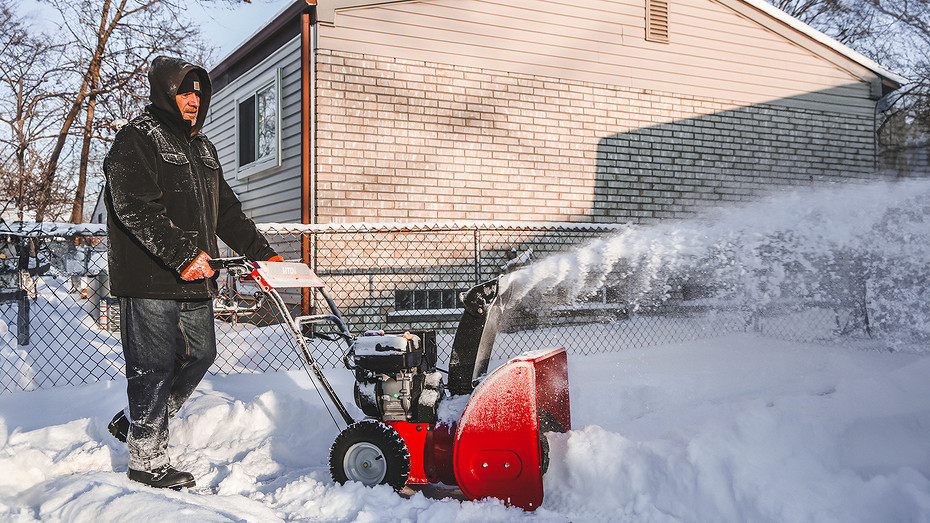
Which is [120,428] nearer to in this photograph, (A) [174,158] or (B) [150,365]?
(B) [150,365]

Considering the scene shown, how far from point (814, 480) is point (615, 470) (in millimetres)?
799

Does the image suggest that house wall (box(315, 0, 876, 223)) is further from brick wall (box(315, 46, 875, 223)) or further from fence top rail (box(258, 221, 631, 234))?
fence top rail (box(258, 221, 631, 234))

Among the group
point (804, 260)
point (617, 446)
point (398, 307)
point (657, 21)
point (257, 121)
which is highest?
point (657, 21)

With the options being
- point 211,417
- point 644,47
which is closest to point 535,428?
point 211,417

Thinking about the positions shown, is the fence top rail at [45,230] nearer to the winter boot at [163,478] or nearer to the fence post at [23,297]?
the fence post at [23,297]

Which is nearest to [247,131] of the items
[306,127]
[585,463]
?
[306,127]

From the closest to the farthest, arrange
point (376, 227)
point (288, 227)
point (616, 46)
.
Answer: point (288, 227)
point (376, 227)
point (616, 46)

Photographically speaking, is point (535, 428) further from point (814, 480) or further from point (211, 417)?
point (211, 417)

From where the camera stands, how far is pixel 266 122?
33.0ft

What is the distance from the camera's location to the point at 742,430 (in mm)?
3072

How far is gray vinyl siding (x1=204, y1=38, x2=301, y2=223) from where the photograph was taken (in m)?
8.80

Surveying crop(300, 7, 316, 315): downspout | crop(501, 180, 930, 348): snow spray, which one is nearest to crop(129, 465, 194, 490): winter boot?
crop(501, 180, 930, 348): snow spray

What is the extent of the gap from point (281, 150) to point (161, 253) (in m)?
6.60

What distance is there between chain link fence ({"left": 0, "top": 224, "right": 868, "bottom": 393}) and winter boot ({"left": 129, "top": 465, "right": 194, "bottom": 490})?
111 inches
